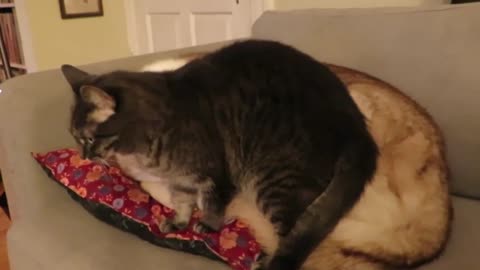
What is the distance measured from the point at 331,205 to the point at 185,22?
2136 millimetres

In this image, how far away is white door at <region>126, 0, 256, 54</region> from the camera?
246 cm

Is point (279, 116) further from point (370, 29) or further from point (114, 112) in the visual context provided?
point (370, 29)

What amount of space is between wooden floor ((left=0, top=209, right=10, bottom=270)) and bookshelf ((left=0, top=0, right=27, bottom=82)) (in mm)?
1049

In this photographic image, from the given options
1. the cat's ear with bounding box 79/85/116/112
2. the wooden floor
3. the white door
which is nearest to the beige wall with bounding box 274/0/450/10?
the white door

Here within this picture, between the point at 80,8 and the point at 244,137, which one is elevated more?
the point at 80,8

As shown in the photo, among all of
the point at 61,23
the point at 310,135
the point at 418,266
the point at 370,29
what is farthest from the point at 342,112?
the point at 61,23

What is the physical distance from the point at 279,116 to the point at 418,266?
0.42 meters

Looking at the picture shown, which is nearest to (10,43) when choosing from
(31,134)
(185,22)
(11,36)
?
(11,36)

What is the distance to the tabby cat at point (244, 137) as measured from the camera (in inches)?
37.7

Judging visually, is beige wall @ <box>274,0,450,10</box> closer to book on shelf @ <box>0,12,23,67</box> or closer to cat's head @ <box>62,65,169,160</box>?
cat's head @ <box>62,65,169,160</box>

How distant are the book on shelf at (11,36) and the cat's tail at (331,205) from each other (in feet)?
8.40

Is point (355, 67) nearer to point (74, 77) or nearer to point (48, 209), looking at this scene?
point (74, 77)

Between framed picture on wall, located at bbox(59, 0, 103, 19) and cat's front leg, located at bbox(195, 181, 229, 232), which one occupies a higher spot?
framed picture on wall, located at bbox(59, 0, 103, 19)

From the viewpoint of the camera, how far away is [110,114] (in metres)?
0.96
